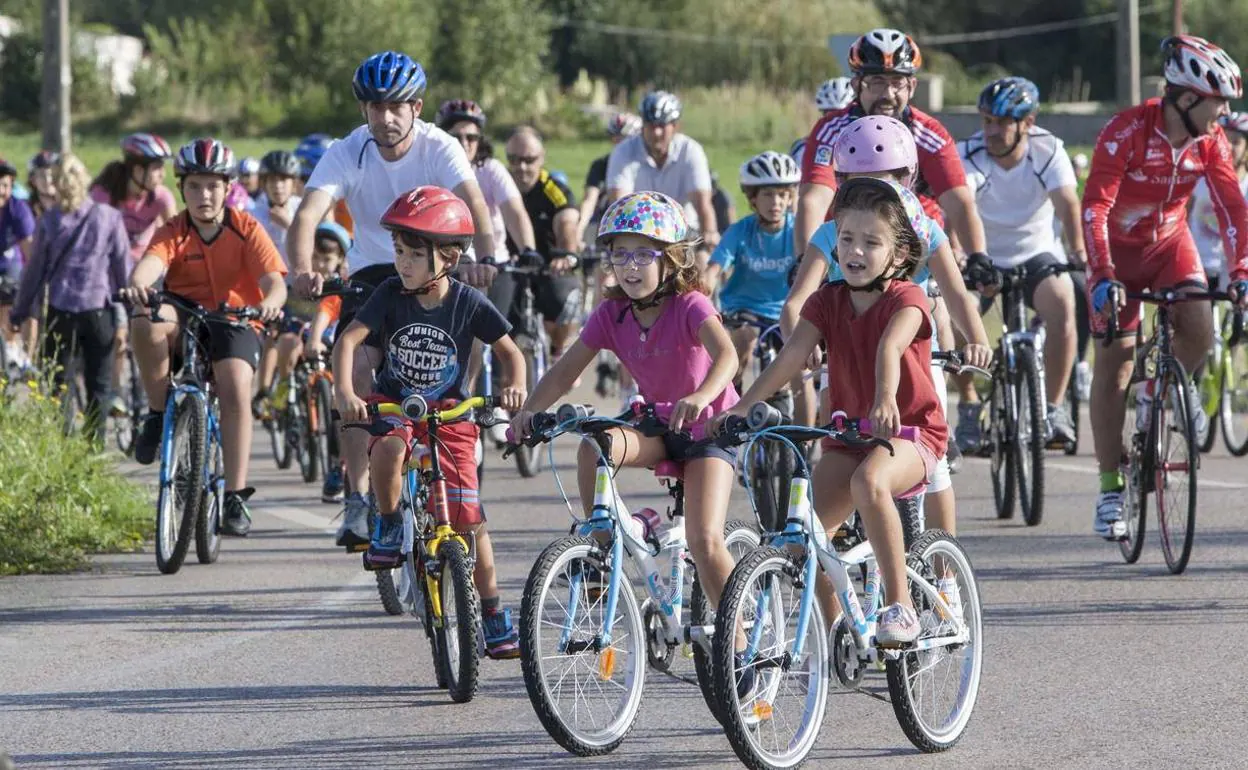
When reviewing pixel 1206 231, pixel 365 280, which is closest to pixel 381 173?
pixel 365 280

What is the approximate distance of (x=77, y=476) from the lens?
11.0m

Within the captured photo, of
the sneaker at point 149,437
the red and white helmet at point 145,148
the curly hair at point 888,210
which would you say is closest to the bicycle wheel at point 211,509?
the sneaker at point 149,437

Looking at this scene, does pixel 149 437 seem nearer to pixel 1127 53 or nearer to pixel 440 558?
pixel 440 558

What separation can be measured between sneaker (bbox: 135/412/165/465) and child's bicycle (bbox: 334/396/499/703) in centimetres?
294

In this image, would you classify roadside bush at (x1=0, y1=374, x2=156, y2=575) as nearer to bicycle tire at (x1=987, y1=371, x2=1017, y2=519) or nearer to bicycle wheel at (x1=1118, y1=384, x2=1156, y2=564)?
bicycle tire at (x1=987, y1=371, x2=1017, y2=519)

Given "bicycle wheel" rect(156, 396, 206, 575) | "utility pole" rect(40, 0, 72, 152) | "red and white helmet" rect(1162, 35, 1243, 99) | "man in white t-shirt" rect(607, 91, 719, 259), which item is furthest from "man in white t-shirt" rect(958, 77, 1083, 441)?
"utility pole" rect(40, 0, 72, 152)

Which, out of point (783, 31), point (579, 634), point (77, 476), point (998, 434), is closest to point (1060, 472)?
point (998, 434)

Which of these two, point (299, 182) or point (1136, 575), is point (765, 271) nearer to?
point (1136, 575)

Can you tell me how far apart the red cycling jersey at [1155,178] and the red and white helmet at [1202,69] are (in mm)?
284

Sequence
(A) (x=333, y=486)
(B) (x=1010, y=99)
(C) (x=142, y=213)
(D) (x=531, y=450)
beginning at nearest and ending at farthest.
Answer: (B) (x=1010, y=99) → (A) (x=333, y=486) → (D) (x=531, y=450) → (C) (x=142, y=213)

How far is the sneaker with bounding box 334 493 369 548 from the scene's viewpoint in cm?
865

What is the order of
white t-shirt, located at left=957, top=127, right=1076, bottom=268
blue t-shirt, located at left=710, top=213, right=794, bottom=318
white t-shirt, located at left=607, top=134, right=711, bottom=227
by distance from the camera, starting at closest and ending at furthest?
blue t-shirt, located at left=710, top=213, right=794, bottom=318 < white t-shirt, located at left=957, top=127, right=1076, bottom=268 < white t-shirt, located at left=607, top=134, right=711, bottom=227

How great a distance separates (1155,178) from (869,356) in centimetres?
364

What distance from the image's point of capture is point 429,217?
7.75 metres
